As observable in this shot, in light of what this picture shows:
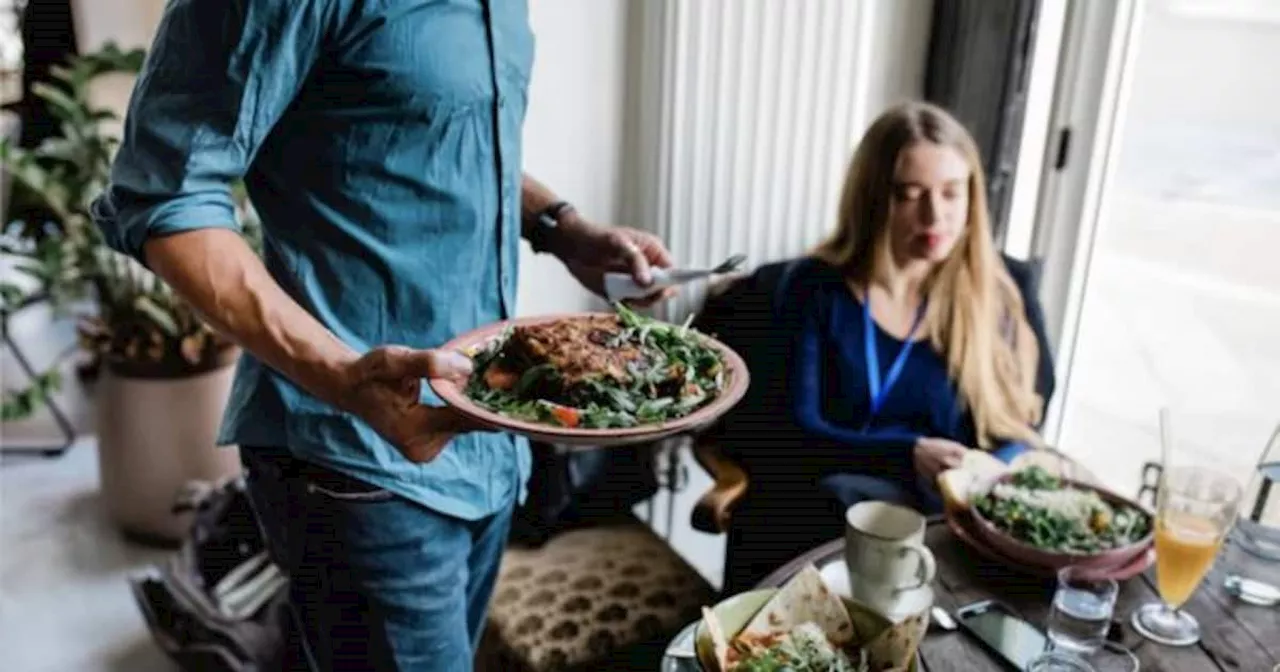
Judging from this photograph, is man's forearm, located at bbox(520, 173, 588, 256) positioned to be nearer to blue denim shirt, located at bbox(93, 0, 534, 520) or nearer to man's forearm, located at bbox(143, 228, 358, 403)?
blue denim shirt, located at bbox(93, 0, 534, 520)

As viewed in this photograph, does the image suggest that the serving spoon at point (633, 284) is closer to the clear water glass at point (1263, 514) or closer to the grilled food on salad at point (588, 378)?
the grilled food on salad at point (588, 378)

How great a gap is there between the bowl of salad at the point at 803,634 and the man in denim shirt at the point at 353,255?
1.06ft

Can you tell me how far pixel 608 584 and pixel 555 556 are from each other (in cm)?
13

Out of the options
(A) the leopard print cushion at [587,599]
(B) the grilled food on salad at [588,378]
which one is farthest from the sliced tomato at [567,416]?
(A) the leopard print cushion at [587,599]

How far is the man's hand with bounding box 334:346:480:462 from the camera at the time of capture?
0.99 metres

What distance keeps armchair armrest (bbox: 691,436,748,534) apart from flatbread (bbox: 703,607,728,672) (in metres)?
0.84

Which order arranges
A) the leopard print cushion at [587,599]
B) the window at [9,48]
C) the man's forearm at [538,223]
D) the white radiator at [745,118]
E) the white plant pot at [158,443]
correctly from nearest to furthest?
1. the man's forearm at [538,223]
2. the leopard print cushion at [587,599]
3. the white radiator at [745,118]
4. the white plant pot at [158,443]
5. the window at [9,48]

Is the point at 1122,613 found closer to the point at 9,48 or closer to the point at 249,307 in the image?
the point at 249,307

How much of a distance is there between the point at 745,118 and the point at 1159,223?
891 mm

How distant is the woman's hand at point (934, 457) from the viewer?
6.05 feet

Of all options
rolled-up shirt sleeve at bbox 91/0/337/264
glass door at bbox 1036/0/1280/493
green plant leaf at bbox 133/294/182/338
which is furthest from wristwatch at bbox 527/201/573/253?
green plant leaf at bbox 133/294/182/338

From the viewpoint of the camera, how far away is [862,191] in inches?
78.7

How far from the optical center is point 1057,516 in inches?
55.6

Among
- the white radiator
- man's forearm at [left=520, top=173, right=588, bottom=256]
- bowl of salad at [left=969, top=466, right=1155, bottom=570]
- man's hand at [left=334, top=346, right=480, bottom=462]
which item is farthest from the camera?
the white radiator
